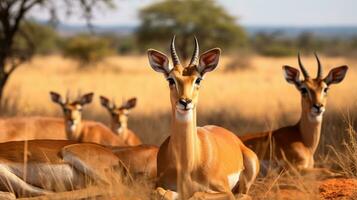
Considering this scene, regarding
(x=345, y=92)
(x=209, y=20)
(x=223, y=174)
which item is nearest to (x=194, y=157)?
(x=223, y=174)

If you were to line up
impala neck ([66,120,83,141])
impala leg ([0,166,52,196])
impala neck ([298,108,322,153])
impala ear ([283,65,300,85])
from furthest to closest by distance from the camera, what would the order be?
impala neck ([66,120,83,141]) < impala ear ([283,65,300,85]) < impala neck ([298,108,322,153]) < impala leg ([0,166,52,196])

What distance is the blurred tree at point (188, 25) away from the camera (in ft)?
129

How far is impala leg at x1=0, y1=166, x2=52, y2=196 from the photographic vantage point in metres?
6.61

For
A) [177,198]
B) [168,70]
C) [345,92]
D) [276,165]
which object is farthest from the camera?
[345,92]

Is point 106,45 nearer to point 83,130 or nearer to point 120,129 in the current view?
point 120,129

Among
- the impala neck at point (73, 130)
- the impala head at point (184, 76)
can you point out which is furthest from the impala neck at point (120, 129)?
the impala head at point (184, 76)

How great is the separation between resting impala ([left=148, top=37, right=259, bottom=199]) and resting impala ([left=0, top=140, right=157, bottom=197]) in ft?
1.80

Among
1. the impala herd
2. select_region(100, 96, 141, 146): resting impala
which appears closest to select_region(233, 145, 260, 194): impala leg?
the impala herd

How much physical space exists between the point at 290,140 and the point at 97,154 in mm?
3126

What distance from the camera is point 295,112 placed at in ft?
49.0

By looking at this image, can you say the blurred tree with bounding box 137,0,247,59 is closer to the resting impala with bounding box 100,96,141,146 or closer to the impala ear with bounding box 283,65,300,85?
the resting impala with bounding box 100,96,141,146

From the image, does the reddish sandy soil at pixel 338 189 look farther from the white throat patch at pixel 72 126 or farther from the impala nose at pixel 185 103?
the white throat patch at pixel 72 126

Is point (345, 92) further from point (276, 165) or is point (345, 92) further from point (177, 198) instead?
point (177, 198)

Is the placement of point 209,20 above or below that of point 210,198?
above
